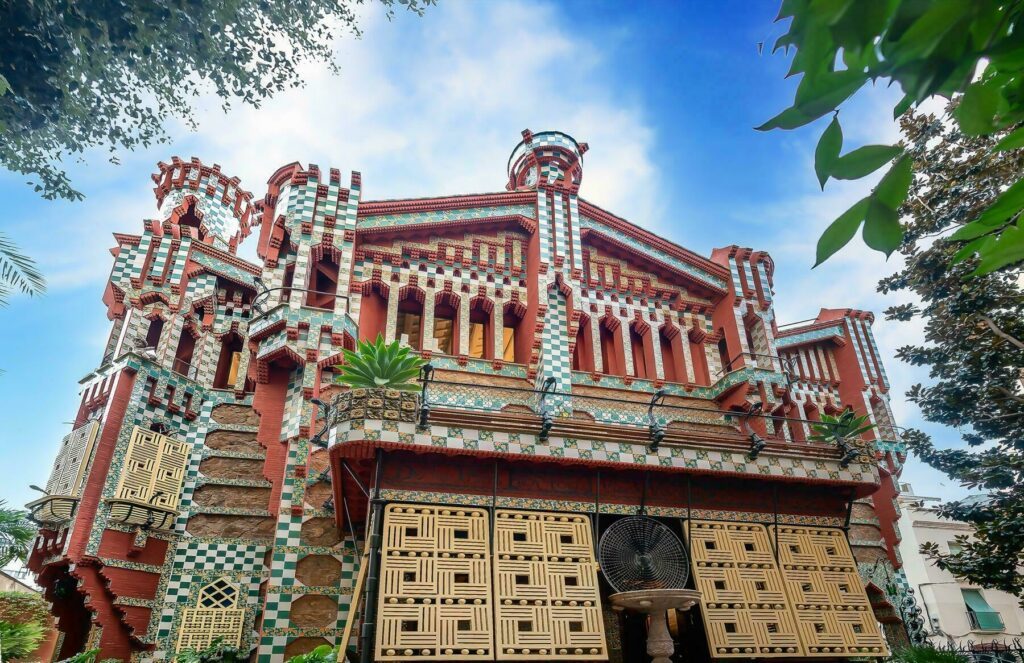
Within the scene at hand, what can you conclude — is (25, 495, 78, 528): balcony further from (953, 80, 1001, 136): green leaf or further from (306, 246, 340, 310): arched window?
(953, 80, 1001, 136): green leaf

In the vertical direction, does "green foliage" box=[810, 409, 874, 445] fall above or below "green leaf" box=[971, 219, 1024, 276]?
above

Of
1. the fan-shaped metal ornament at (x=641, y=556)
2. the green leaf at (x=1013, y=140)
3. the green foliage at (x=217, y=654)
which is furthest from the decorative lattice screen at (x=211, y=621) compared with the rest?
the green leaf at (x=1013, y=140)

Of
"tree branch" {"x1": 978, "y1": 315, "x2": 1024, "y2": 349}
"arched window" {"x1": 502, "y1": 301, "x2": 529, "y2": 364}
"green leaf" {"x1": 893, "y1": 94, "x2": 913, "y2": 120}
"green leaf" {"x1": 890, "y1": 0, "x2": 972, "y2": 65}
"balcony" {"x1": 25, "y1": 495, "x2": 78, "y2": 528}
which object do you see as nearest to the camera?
"green leaf" {"x1": 890, "y1": 0, "x2": 972, "y2": 65}

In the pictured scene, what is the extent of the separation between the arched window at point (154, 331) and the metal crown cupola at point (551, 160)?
10.5 meters

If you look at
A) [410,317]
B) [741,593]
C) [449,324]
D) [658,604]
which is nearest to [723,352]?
[449,324]

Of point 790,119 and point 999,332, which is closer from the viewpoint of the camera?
point 790,119

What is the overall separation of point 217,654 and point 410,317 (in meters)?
8.49

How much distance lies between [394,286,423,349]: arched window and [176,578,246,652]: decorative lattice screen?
7.02 m

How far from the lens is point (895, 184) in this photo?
84.4 inches

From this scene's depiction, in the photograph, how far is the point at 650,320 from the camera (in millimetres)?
19234

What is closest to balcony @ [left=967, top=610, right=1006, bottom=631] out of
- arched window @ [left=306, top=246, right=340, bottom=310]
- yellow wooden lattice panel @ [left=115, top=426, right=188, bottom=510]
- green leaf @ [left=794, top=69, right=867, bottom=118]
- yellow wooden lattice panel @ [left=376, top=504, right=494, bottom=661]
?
yellow wooden lattice panel @ [left=376, top=504, right=494, bottom=661]

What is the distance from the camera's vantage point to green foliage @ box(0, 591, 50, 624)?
55.8 feet

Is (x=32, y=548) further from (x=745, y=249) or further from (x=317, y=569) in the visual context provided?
(x=745, y=249)

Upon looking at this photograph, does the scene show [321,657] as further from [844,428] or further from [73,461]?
[844,428]
